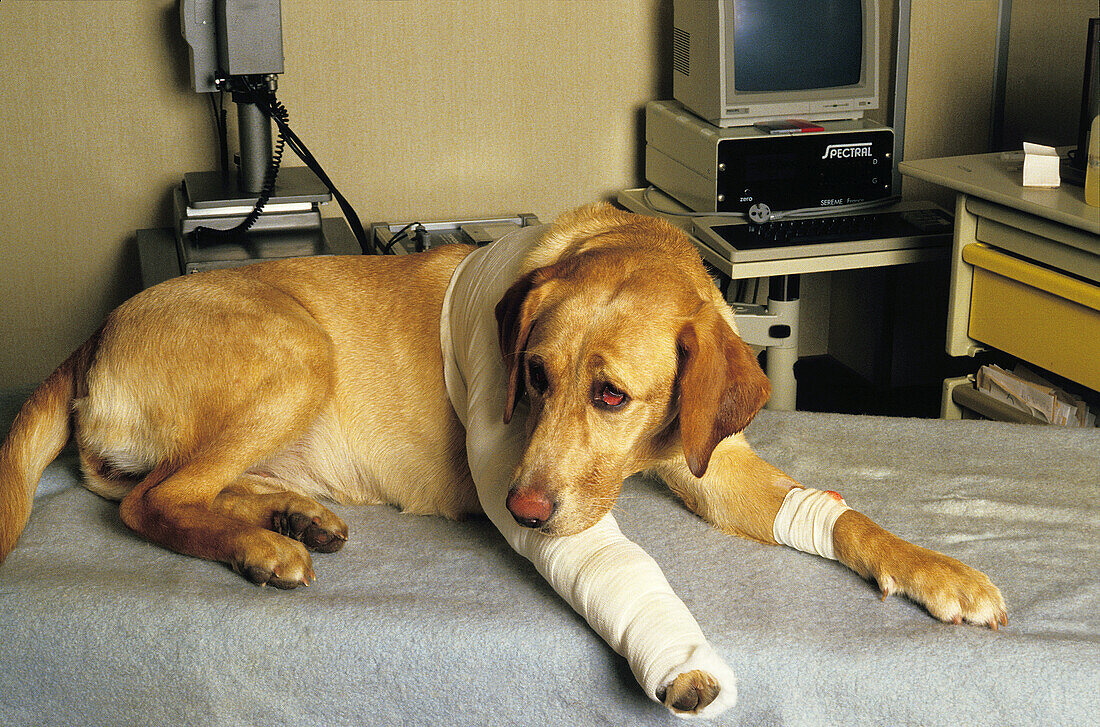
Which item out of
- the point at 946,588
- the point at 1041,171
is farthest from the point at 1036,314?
the point at 946,588

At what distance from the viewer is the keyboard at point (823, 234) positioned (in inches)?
92.4

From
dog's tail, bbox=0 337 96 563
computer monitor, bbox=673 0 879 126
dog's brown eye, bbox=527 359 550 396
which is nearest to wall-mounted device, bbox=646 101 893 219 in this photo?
computer monitor, bbox=673 0 879 126

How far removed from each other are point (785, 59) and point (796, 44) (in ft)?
0.15

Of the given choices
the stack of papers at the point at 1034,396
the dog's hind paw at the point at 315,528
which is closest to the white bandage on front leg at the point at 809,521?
the dog's hind paw at the point at 315,528

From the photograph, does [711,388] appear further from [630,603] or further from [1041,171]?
[1041,171]

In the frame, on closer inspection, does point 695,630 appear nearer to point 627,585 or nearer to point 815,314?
point 627,585

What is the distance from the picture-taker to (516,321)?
1268mm

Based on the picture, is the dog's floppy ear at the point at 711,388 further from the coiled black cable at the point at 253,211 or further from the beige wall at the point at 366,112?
the beige wall at the point at 366,112

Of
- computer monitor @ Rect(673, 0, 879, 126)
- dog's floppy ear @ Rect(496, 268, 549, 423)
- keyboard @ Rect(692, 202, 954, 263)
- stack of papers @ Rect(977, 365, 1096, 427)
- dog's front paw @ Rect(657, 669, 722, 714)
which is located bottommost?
stack of papers @ Rect(977, 365, 1096, 427)

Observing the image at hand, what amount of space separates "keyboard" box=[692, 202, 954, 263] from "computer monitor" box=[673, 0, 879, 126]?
1.01 ft

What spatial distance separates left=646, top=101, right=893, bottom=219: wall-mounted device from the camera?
2545mm

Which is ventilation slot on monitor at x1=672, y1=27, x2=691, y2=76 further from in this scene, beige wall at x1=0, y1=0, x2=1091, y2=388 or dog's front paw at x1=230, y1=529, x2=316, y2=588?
dog's front paw at x1=230, y1=529, x2=316, y2=588

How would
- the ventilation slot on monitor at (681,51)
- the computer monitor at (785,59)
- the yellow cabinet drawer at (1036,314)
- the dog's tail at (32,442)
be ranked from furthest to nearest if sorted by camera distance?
the ventilation slot on monitor at (681,51) < the computer monitor at (785,59) < the yellow cabinet drawer at (1036,314) < the dog's tail at (32,442)

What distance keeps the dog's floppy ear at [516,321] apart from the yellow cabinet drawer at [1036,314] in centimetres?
122
